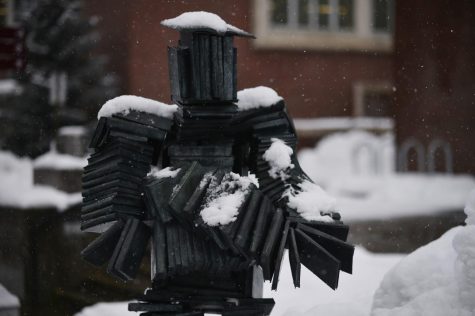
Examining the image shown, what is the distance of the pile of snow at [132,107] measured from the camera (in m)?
2.50

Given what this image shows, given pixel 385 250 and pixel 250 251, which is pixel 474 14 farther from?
pixel 250 251

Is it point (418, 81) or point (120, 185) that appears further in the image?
point (418, 81)

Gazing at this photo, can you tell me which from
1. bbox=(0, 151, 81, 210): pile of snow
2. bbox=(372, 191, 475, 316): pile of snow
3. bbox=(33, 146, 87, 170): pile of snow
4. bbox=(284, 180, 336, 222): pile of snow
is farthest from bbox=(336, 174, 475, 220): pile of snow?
bbox=(284, 180, 336, 222): pile of snow

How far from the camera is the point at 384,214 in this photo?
355 inches

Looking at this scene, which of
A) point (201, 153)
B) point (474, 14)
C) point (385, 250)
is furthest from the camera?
point (474, 14)

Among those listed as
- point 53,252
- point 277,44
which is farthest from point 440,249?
point 277,44

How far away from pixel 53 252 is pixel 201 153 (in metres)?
3.81

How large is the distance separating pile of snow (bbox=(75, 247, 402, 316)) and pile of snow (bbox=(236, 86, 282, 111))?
111 centimetres

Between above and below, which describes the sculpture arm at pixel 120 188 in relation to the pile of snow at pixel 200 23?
below

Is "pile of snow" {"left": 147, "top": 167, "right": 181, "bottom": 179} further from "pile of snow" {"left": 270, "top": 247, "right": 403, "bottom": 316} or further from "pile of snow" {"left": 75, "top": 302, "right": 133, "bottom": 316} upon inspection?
"pile of snow" {"left": 75, "top": 302, "right": 133, "bottom": 316}

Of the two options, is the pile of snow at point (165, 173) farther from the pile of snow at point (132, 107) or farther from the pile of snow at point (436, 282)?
the pile of snow at point (436, 282)

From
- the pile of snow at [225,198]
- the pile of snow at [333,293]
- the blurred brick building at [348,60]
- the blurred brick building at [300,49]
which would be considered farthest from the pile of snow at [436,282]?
the blurred brick building at [300,49]

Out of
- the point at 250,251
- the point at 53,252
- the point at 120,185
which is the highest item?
the point at 120,185

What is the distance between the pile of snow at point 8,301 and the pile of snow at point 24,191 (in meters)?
3.51
